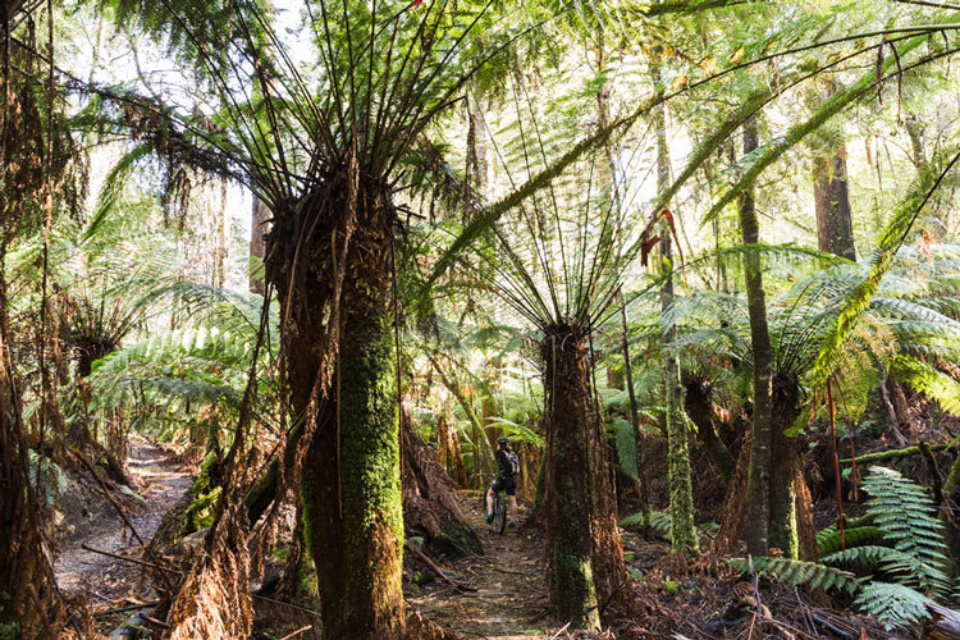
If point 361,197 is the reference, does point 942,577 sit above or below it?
below

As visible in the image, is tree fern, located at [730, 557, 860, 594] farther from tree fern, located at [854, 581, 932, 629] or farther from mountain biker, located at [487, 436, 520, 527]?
mountain biker, located at [487, 436, 520, 527]

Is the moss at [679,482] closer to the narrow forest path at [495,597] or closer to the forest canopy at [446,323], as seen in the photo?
the forest canopy at [446,323]

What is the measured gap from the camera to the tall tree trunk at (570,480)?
3.18 metres

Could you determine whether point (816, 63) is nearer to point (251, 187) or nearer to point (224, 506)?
point (251, 187)

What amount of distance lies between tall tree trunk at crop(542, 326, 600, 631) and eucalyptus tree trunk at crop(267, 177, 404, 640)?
4.32ft

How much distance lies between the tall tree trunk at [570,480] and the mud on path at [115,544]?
85.6 inches

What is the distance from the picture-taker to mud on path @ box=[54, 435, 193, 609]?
12.5 feet

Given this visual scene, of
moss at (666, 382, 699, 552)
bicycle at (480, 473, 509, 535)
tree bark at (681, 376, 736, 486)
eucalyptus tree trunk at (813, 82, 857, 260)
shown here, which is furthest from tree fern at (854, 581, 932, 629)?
eucalyptus tree trunk at (813, 82, 857, 260)

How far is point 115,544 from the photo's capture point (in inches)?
186

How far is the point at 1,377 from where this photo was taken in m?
1.38

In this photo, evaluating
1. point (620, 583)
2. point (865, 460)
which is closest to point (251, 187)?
point (620, 583)

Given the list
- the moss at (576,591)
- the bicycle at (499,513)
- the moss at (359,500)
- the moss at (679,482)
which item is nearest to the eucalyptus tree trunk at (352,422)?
the moss at (359,500)

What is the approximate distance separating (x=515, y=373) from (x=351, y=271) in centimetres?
738

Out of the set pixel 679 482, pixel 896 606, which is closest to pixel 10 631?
pixel 896 606
